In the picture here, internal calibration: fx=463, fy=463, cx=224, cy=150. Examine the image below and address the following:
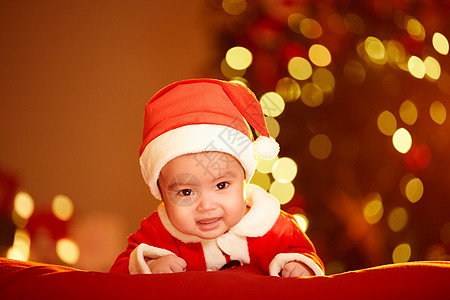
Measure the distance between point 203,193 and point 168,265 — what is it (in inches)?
6.4

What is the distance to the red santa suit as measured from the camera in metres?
0.98

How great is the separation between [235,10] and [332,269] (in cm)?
129

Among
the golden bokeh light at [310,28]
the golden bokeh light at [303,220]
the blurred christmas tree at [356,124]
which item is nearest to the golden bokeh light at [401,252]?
the blurred christmas tree at [356,124]

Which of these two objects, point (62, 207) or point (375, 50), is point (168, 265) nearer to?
point (375, 50)

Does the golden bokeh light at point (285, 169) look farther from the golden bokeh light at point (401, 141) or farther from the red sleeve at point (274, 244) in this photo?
the red sleeve at point (274, 244)

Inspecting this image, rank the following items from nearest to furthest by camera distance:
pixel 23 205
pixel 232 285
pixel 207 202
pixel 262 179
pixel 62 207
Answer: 1. pixel 232 285
2. pixel 207 202
3. pixel 262 179
4. pixel 23 205
5. pixel 62 207

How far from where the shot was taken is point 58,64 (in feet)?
9.70

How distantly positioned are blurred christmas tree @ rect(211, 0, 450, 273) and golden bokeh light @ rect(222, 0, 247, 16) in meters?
0.12

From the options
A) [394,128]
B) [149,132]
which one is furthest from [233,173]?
[394,128]

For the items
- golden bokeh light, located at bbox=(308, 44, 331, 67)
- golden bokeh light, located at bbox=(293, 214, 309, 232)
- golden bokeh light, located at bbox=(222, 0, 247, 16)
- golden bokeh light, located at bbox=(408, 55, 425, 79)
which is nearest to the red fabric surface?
golden bokeh light, located at bbox=(293, 214, 309, 232)

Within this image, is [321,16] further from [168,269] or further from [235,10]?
[168,269]

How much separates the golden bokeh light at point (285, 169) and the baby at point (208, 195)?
1.06m

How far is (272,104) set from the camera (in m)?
2.09

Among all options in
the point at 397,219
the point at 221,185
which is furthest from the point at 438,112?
the point at 221,185
